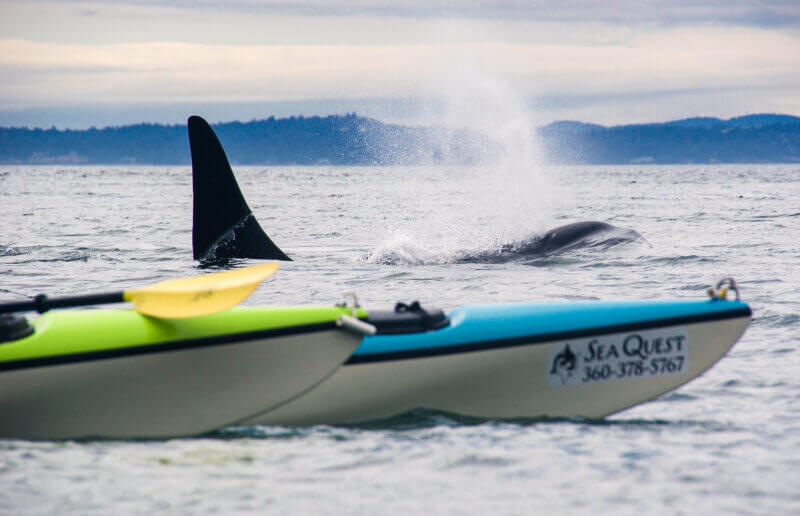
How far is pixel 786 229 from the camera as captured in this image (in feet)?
63.5

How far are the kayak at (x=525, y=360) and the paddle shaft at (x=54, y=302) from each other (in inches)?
40.8

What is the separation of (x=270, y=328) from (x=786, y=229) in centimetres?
1741

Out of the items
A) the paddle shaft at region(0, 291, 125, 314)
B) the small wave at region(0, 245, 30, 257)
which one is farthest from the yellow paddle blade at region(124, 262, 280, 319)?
the small wave at region(0, 245, 30, 257)

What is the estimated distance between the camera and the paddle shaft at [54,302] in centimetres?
459

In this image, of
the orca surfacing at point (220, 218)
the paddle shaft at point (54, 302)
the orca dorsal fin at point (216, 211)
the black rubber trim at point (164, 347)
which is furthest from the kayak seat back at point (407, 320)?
the orca dorsal fin at point (216, 211)

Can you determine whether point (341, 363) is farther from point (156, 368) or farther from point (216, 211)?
point (216, 211)

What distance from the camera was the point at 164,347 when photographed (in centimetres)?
459

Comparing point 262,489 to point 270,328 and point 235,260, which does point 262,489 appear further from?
point 235,260

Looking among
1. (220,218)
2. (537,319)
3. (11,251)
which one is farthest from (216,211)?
(537,319)

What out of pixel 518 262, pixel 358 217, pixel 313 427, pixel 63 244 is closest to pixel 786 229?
pixel 518 262

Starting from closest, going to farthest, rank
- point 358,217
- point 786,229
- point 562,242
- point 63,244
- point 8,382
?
point 8,382 < point 562,242 < point 63,244 < point 786,229 < point 358,217

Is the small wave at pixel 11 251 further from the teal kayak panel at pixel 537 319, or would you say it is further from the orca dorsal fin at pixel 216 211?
the teal kayak panel at pixel 537 319

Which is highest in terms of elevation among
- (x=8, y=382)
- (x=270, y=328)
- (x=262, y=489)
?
(x=270, y=328)

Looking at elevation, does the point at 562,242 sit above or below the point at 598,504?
above
